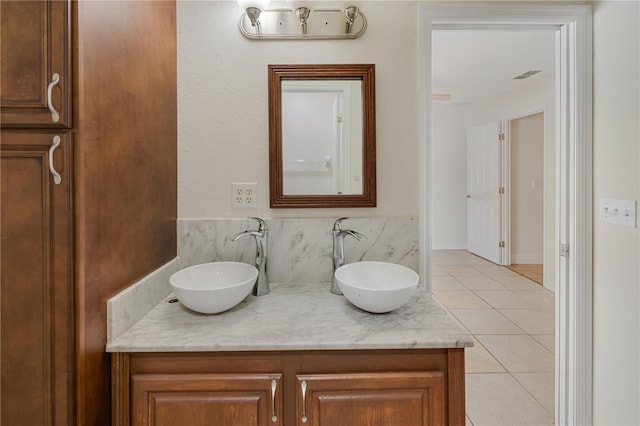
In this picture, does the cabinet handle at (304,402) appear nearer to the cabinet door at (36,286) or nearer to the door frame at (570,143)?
the cabinet door at (36,286)

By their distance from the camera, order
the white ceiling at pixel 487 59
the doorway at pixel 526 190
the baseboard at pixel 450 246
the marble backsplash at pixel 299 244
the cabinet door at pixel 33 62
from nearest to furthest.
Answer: the cabinet door at pixel 33 62 → the marble backsplash at pixel 299 244 → the white ceiling at pixel 487 59 → the doorway at pixel 526 190 → the baseboard at pixel 450 246

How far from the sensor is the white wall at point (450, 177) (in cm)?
593

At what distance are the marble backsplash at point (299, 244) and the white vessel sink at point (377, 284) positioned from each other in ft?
0.39

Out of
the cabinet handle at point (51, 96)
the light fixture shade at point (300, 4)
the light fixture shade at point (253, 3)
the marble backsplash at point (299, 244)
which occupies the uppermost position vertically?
the light fixture shade at point (300, 4)

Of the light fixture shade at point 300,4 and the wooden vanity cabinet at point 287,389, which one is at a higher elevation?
the light fixture shade at point 300,4

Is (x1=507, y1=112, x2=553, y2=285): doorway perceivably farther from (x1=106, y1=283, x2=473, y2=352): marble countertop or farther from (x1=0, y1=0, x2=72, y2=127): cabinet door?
(x1=0, y1=0, x2=72, y2=127): cabinet door

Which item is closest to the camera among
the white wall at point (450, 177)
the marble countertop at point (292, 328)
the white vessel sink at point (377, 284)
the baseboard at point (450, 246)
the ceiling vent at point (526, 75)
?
the marble countertop at point (292, 328)

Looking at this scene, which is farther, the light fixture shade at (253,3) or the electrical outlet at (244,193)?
the electrical outlet at (244,193)

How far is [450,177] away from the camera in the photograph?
5.98 m

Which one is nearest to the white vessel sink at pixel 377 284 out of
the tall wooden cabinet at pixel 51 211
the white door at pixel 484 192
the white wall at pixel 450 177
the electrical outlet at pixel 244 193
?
the electrical outlet at pixel 244 193

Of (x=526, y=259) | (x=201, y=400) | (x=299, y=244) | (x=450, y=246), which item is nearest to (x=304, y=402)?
(x=201, y=400)
